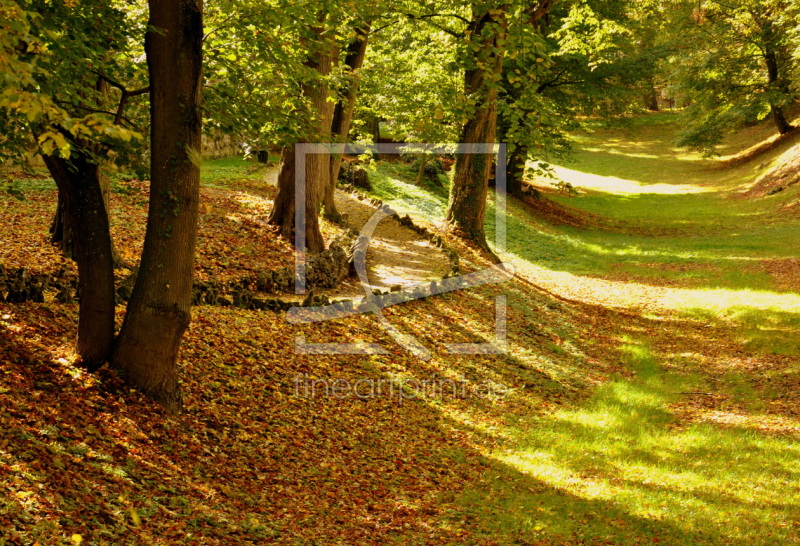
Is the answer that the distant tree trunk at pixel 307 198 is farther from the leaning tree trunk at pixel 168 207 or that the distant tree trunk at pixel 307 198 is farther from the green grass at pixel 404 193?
the leaning tree trunk at pixel 168 207

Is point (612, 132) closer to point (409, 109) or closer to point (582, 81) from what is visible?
point (582, 81)

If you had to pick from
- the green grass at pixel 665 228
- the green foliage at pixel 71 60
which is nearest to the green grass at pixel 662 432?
the green grass at pixel 665 228

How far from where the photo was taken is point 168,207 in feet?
21.0

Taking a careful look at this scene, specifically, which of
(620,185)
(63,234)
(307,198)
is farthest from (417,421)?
(620,185)

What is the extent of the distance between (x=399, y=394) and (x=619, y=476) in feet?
10.9

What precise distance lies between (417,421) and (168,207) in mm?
4722

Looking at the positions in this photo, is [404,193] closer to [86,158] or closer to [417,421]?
[417,421]

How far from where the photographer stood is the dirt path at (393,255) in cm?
1402

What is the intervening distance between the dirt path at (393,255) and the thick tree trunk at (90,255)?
6226 millimetres

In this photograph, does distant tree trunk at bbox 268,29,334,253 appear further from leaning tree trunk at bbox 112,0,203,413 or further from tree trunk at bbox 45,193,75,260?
leaning tree trunk at bbox 112,0,203,413

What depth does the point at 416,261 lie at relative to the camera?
51.9 feet

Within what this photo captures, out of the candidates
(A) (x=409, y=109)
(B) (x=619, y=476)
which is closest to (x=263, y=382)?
(B) (x=619, y=476)

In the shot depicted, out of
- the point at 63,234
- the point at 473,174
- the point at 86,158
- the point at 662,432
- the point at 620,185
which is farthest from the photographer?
the point at 620,185

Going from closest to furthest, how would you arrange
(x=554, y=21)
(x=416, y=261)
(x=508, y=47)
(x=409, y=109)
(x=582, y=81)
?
1. (x=508, y=47)
2. (x=416, y=261)
3. (x=409, y=109)
4. (x=554, y=21)
5. (x=582, y=81)
